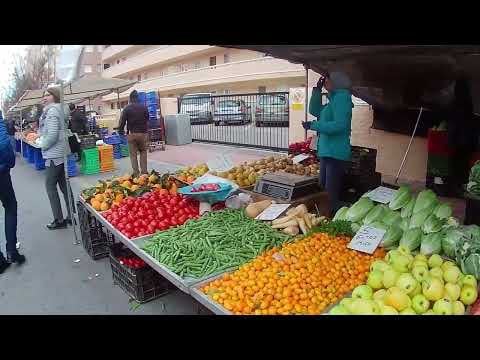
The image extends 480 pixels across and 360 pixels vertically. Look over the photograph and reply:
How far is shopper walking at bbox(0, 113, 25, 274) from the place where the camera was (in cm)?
421

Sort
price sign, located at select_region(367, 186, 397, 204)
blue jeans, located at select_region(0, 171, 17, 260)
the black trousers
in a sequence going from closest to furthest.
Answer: price sign, located at select_region(367, 186, 397, 204) < blue jeans, located at select_region(0, 171, 17, 260) < the black trousers

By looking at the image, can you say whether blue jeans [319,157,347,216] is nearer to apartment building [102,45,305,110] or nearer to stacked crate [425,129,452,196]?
stacked crate [425,129,452,196]

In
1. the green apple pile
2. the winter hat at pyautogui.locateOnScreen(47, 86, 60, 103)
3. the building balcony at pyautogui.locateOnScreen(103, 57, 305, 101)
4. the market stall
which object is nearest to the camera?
the green apple pile

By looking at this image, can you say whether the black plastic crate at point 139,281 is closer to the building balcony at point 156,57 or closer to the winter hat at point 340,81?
the winter hat at point 340,81

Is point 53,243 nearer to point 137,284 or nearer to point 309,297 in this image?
point 137,284

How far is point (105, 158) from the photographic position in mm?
10289

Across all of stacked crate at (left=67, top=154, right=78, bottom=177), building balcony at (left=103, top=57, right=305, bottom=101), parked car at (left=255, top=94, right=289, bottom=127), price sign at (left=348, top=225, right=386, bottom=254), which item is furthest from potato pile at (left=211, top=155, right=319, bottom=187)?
building balcony at (left=103, top=57, right=305, bottom=101)

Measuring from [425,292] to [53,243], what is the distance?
15.5ft

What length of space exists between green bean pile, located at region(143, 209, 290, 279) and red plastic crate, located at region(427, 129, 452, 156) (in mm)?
4102

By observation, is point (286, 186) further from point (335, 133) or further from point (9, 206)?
point (9, 206)

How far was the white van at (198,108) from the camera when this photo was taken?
54.3 feet

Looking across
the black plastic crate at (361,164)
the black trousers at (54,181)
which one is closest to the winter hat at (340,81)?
the black plastic crate at (361,164)

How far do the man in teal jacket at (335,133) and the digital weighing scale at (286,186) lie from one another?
0.65ft
